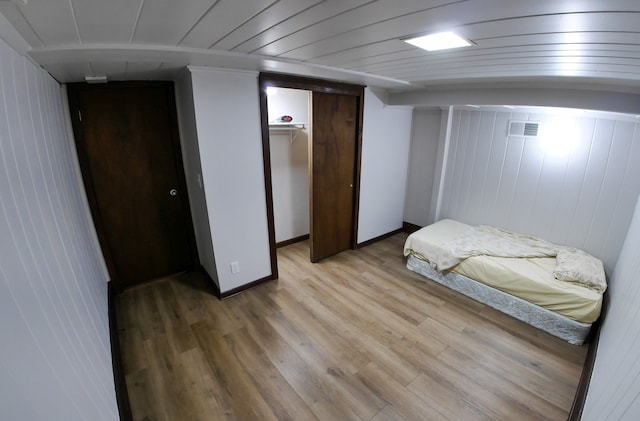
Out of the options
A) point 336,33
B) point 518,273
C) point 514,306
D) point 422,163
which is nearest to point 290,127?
point 422,163

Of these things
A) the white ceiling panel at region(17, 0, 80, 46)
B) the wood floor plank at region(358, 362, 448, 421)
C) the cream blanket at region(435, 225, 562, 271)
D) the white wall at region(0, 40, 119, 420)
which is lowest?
the wood floor plank at region(358, 362, 448, 421)

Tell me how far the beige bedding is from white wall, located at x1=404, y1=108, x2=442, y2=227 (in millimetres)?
954

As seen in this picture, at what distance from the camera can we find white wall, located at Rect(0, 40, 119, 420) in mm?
693

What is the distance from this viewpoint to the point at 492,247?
2.76 metres

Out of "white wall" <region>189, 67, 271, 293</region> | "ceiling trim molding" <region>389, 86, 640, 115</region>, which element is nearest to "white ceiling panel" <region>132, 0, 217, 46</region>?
"white wall" <region>189, 67, 271, 293</region>

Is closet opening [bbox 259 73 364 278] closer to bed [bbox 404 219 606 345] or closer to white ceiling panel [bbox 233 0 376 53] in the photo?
bed [bbox 404 219 606 345]

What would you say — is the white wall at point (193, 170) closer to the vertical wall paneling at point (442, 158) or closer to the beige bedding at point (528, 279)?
the beige bedding at point (528, 279)

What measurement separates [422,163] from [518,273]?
6.56 feet

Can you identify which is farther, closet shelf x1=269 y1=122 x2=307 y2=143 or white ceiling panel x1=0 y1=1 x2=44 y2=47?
closet shelf x1=269 y1=122 x2=307 y2=143

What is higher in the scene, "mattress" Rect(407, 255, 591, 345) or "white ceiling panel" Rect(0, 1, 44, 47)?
"white ceiling panel" Rect(0, 1, 44, 47)

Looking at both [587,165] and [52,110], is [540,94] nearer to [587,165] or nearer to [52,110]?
[587,165]

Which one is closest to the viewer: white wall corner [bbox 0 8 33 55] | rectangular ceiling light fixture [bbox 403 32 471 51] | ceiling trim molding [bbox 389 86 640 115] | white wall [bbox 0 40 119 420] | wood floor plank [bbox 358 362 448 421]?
A: white wall [bbox 0 40 119 420]

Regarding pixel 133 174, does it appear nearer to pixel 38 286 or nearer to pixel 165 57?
pixel 165 57

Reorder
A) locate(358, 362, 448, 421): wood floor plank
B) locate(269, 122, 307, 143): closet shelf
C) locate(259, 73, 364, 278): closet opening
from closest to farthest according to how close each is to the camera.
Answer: locate(358, 362, 448, 421): wood floor plank → locate(259, 73, 364, 278): closet opening → locate(269, 122, 307, 143): closet shelf
